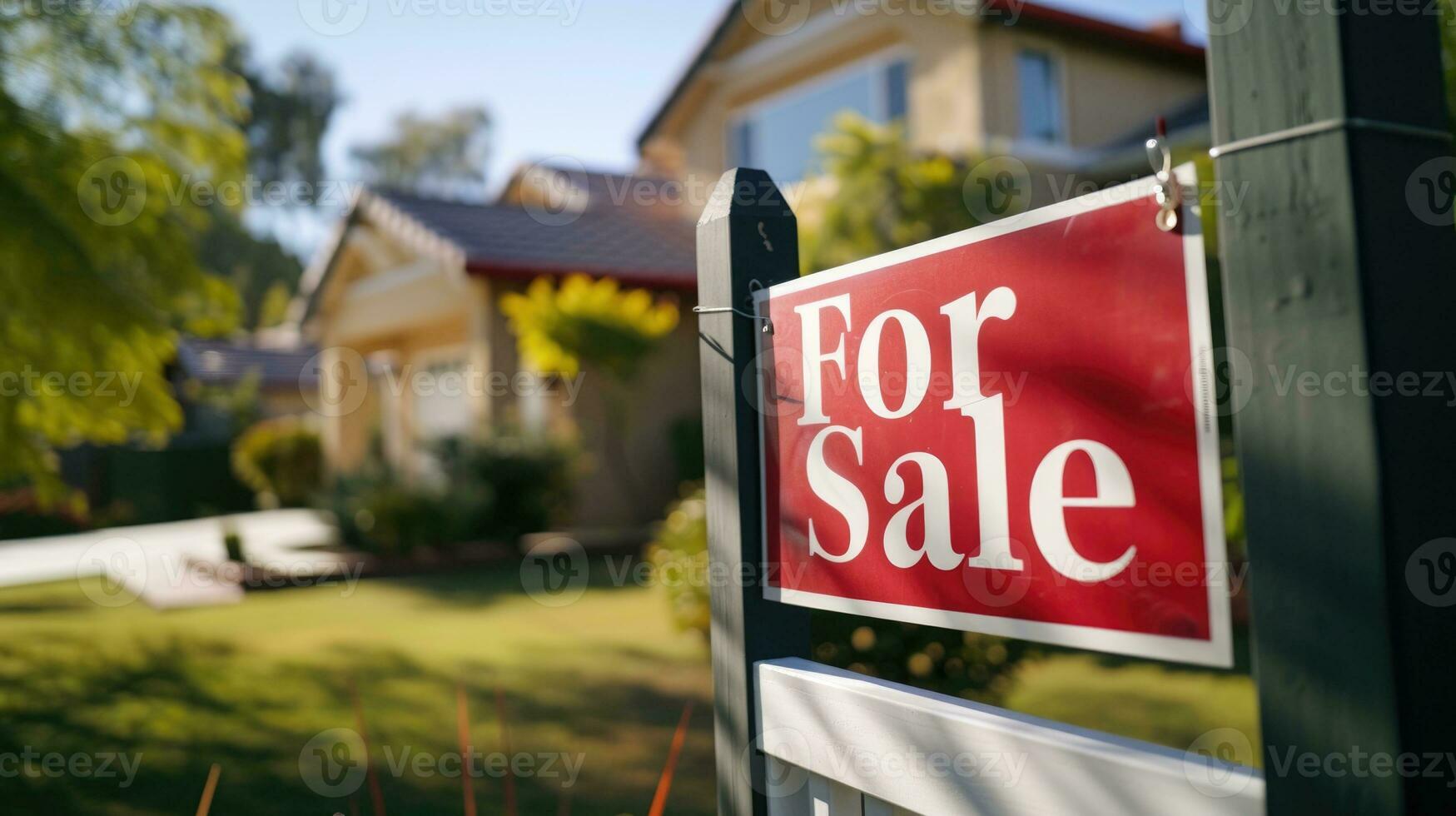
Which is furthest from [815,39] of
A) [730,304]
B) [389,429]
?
[730,304]

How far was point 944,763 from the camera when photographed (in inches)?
64.2

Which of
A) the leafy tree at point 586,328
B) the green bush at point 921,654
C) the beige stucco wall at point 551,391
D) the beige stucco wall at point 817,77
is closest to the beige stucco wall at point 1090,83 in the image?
the beige stucco wall at point 817,77

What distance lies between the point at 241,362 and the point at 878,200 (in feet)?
85.7

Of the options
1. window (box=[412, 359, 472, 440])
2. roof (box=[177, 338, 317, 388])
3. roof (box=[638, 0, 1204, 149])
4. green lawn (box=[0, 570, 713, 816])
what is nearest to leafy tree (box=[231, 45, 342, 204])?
roof (box=[177, 338, 317, 388])

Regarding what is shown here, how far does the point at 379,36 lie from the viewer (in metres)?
10.1

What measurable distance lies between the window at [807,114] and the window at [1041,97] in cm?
161

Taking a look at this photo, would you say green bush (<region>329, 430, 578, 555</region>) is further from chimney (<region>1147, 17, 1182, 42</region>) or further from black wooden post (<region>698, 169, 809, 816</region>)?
→ chimney (<region>1147, 17, 1182, 42</region>)

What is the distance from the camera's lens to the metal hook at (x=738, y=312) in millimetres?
2117

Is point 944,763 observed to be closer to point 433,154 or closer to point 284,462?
point 284,462

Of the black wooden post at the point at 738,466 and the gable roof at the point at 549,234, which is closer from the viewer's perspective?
the black wooden post at the point at 738,466

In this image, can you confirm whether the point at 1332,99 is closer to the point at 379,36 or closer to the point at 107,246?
the point at 107,246

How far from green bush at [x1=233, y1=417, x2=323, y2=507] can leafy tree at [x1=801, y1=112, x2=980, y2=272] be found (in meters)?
16.4

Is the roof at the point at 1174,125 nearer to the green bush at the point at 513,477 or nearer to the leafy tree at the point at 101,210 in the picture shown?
the green bush at the point at 513,477

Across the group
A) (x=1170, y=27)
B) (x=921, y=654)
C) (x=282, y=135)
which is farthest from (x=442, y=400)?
(x=282, y=135)
